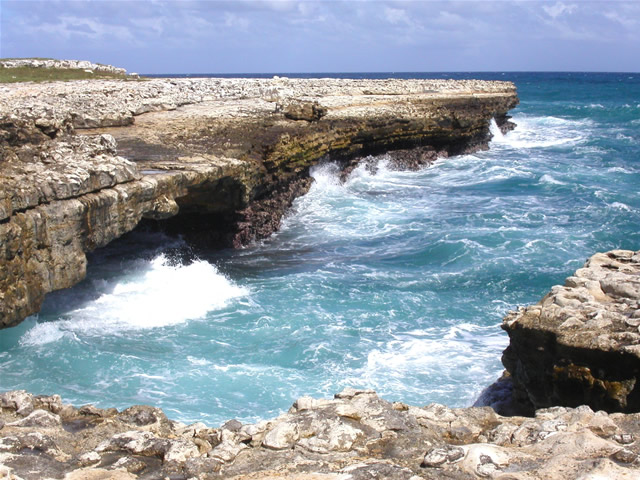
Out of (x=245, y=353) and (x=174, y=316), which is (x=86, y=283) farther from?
(x=245, y=353)

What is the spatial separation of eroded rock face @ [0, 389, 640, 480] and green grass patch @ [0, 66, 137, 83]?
982 inches

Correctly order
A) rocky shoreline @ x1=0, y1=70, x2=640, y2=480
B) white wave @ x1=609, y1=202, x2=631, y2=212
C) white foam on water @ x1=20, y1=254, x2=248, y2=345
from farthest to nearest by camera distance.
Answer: white wave @ x1=609, y1=202, x2=631, y2=212 < white foam on water @ x1=20, y1=254, x2=248, y2=345 < rocky shoreline @ x1=0, y1=70, x2=640, y2=480

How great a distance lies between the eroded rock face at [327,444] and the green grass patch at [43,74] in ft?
81.8

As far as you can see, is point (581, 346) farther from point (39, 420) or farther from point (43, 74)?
point (43, 74)

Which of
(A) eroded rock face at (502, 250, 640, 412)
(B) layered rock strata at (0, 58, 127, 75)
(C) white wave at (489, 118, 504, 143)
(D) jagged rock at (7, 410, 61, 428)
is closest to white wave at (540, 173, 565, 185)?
(C) white wave at (489, 118, 504, 143)

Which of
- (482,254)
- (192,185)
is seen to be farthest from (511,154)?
(192,185)

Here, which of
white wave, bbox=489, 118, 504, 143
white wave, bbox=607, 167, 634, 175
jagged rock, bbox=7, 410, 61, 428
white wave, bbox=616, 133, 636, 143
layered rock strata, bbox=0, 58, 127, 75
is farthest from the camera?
white wave, bbox=489, 118, 504, 143

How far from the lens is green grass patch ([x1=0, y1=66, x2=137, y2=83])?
91.2ft

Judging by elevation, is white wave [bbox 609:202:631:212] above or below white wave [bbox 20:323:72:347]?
above

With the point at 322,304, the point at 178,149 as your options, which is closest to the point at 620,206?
the point at 322,304

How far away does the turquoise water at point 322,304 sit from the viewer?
977 centimetres

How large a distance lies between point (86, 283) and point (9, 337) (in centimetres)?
275

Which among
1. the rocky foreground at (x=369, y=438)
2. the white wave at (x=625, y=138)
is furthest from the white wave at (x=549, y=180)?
the rocky foreground at (x=369, y=438)

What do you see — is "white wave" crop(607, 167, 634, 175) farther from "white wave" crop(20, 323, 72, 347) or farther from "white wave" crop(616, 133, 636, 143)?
"white wave" crop(20, 323, 72, 347)
